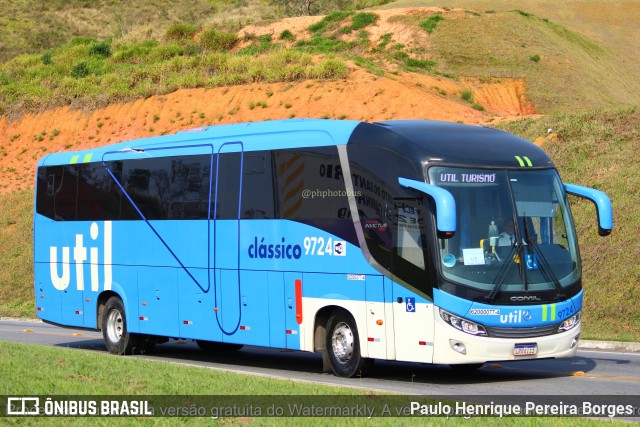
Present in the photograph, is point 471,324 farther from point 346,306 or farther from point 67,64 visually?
point 67,64

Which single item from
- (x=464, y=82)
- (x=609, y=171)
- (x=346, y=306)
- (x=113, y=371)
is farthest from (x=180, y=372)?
(x=464, y=82)

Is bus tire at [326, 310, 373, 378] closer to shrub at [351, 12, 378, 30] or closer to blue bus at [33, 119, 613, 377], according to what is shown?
blue bus at [33, 119, 613, 377]

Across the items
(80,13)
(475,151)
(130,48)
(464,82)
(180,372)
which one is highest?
(80,13)

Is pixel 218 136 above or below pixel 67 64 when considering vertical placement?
below

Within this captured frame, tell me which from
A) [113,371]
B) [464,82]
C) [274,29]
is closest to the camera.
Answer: [113,371]

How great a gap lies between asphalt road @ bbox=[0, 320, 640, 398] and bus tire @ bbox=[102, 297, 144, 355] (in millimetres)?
390

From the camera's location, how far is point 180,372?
13.7 metres

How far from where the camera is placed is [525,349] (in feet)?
44.3

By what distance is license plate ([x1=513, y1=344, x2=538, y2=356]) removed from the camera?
530 inches

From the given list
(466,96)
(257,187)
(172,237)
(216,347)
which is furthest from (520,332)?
(466,96)

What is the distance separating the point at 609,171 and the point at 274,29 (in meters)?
35.7

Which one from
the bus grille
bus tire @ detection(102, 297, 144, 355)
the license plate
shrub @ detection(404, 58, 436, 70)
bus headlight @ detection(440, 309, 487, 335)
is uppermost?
shrub @ detection(404, 58, 436, 70)

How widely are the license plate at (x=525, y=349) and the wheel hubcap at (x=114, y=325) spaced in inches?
345

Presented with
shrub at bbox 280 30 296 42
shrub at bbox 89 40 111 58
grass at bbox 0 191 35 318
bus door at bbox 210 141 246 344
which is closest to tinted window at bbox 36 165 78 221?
bus door at bbox 210 141 246 344
